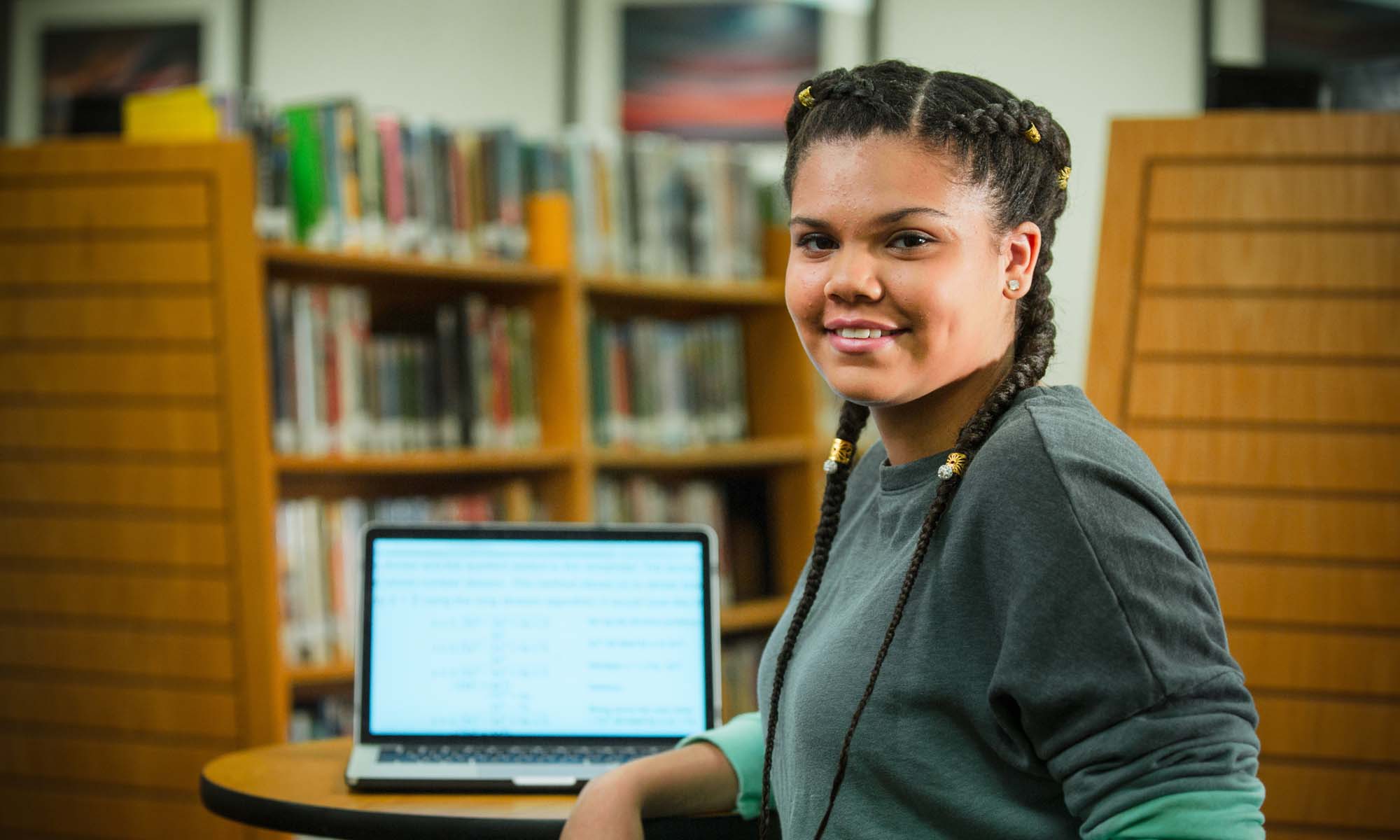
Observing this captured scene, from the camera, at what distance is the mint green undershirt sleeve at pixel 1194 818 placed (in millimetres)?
763

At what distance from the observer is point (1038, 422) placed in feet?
2.82

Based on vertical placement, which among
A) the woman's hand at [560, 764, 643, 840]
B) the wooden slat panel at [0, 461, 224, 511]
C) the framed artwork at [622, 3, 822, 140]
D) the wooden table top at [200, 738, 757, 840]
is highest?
the framed artwork at [622, 3, 822, 140]

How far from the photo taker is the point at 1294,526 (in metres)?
1.88

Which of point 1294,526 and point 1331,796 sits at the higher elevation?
point 1294,526

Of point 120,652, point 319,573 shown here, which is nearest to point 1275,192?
point 319,573

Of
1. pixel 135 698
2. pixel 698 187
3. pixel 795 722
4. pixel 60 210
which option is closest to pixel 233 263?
pixel 60 210

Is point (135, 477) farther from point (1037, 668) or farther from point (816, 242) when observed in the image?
point (1037, 668)

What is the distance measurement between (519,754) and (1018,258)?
32.2 inches

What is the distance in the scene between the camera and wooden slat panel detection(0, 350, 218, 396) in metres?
2.33

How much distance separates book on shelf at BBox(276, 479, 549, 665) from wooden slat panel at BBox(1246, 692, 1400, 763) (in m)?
1.60

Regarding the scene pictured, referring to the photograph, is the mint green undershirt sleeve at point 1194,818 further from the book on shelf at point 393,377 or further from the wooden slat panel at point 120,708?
the book on shelf at point 393,377

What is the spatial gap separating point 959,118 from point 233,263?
171cm

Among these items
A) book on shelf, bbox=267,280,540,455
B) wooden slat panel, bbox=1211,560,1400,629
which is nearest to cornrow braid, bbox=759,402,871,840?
wooden slat panel, bbox=1211,560,1400,629

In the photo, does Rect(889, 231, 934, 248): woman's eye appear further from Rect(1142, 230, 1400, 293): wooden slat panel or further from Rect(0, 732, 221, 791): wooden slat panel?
Rect(0, 732, 221, 791): wooden slat panel
